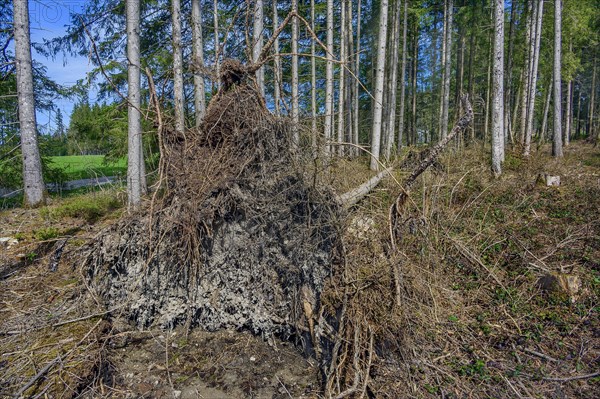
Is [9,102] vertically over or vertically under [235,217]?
over

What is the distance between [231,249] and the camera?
3777mm

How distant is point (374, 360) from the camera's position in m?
3.07

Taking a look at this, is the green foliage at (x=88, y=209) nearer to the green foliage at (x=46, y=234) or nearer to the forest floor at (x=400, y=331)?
the green foliage at (x=46, y=234)

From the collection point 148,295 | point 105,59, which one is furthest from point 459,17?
point 148,295

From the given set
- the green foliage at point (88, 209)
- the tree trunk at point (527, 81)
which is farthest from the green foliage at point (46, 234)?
the tree trunk at point (527, 81)

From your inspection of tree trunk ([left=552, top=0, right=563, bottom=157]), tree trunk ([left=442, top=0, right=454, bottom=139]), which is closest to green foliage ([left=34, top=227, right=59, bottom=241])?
tree trunk ([left=442, top=0, right=454, bottom=139])

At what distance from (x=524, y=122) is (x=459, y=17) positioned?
9.36m

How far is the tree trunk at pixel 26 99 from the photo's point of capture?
23.0 ft

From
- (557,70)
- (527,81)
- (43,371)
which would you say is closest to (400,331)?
(43,371)

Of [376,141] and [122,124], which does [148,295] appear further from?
[122,124]

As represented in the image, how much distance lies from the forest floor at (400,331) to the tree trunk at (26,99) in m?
2.61

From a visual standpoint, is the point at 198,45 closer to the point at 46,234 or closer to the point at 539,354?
the point at 46,234

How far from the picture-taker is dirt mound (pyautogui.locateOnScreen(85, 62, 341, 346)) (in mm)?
3627

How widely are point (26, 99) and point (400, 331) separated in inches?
359
